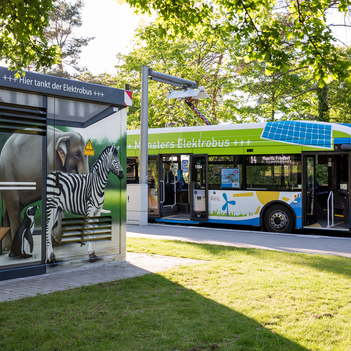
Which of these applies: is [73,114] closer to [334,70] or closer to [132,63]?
[334,70]

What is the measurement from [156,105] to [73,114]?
65.2 feet

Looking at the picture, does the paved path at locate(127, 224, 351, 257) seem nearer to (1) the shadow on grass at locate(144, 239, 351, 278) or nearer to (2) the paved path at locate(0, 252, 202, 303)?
(1) the shadow on grass at locate(144, 239, 351, 278)

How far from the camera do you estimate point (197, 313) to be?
16.2 ft

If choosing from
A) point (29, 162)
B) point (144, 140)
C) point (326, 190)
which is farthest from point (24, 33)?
Result: point (326, 190)

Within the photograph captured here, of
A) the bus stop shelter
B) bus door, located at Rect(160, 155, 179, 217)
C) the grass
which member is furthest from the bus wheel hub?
the bus stop shelter

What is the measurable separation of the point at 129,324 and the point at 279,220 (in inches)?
358

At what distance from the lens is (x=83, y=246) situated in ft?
24.8

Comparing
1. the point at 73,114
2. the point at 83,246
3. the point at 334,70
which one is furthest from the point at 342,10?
the point at 83,246

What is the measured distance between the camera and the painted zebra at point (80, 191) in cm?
709

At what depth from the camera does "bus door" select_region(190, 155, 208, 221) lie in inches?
563

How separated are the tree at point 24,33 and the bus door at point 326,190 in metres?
8.24

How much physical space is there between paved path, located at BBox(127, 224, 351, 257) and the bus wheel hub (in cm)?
60

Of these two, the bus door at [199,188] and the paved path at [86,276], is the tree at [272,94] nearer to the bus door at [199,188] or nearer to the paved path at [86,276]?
the bus door at [199,188]

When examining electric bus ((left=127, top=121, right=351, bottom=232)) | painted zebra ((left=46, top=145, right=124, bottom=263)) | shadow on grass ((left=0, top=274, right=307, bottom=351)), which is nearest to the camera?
shadow on grass ((left=0, top=274, right=307, bottom=351))
